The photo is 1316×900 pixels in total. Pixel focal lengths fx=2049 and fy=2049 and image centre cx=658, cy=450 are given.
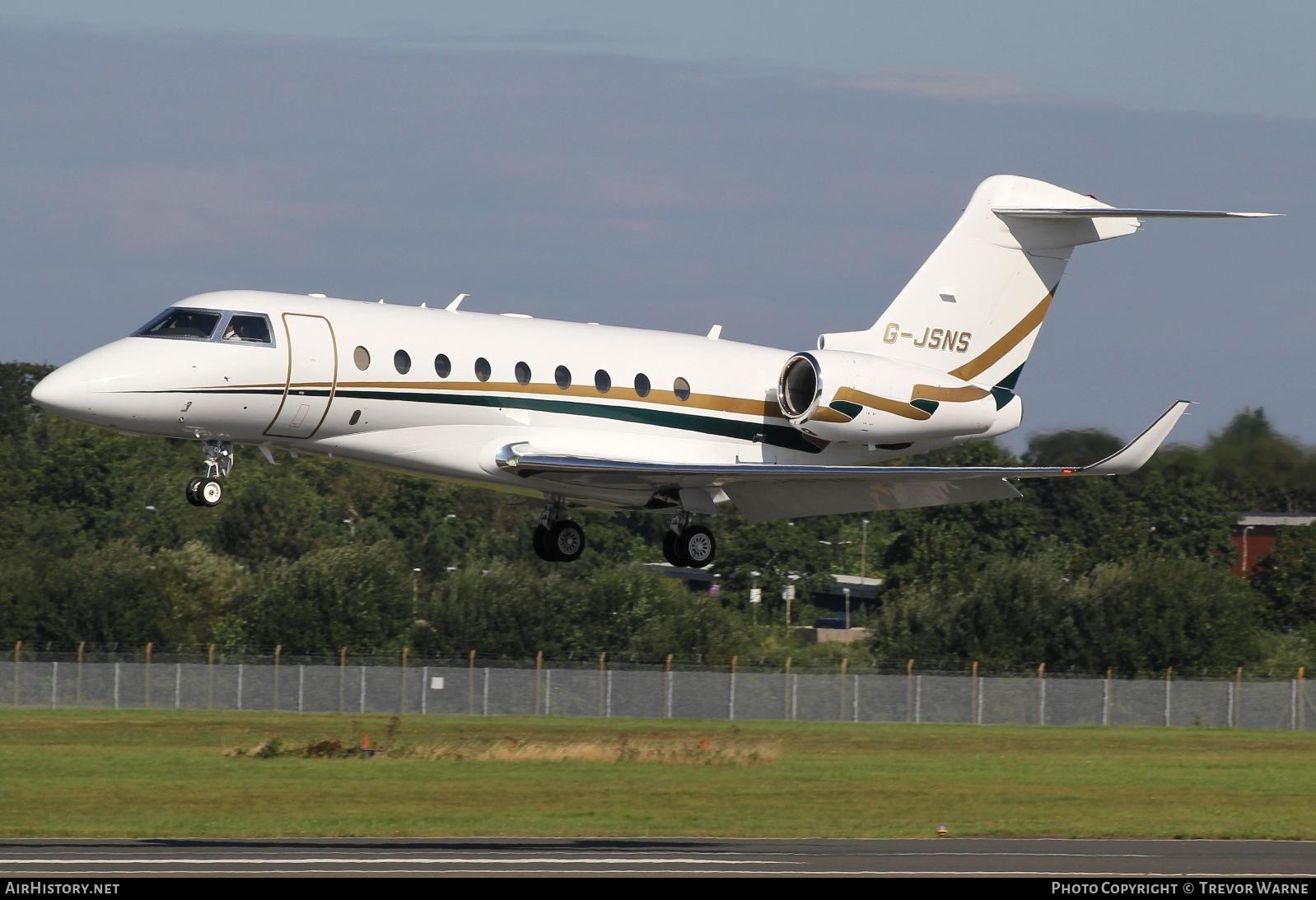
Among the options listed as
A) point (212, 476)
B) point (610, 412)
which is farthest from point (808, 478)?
point (212, 476)

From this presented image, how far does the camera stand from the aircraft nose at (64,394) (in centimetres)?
2242

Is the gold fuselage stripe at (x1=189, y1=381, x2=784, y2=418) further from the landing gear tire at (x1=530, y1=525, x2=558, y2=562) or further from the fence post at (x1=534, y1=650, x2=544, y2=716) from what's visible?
the fence post at (x1=534, y1=650, x2=544, y2=716)

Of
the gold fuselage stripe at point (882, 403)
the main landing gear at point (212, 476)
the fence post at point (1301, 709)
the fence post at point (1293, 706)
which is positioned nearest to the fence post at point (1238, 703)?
the fence post at point (1293, 706)

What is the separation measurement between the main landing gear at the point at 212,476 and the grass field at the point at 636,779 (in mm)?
6125

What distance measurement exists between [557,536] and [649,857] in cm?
440

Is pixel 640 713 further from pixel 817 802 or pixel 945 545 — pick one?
pixel 945 545

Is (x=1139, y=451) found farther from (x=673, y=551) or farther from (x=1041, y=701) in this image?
(x=1041, y=701)

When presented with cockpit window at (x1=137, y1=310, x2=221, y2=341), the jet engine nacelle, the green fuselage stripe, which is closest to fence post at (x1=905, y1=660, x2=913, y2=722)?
the jet engine nacelle

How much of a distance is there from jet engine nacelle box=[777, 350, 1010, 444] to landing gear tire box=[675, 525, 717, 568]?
1921mm

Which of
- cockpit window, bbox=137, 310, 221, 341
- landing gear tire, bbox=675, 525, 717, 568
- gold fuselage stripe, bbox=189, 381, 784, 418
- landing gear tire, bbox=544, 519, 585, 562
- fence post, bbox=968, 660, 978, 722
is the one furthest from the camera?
fence post, bbox=968, 660, 978, 722

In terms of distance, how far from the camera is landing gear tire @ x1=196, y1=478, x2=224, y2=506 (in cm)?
2309

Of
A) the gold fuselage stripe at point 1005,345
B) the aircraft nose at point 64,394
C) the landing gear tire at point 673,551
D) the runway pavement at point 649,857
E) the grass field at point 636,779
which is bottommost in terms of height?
the grass field at point 636,779

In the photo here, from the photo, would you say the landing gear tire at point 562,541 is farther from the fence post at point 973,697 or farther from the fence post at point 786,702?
the fence post at point 973,697
